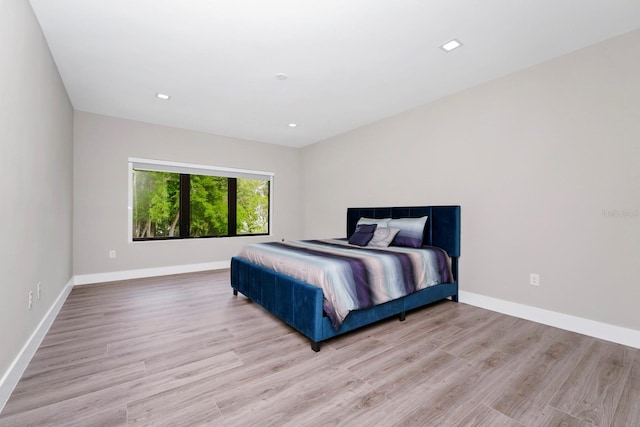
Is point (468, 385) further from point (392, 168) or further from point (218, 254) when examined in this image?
point (218, 254)

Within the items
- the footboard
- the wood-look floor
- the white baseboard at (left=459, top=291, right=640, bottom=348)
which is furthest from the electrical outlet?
the footboard

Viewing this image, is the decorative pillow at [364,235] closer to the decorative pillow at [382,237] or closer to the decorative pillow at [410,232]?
the decorative pillow at [382,237]

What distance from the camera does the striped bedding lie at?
2334 millimetres

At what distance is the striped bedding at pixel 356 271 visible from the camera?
2.33 metres

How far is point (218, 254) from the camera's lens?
17.7ft

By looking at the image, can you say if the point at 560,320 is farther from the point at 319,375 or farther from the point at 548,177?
the point at 319,375

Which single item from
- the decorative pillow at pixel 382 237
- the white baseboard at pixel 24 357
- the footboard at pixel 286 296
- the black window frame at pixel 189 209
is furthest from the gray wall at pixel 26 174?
the decorative pillow at pixel 382 237

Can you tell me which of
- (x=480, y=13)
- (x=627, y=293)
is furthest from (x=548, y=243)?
(x=480, y=13)

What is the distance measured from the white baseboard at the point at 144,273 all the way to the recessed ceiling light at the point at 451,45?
4.77m

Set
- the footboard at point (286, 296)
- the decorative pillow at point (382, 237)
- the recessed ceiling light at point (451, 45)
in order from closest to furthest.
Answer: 1. the footboard at point (286, 296)
2. the recessed ceiling light at point (451, 45)
3. the decorative pillow at point (382, 237)

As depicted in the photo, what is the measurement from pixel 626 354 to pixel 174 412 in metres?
3.18

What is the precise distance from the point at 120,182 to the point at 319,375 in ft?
14.3

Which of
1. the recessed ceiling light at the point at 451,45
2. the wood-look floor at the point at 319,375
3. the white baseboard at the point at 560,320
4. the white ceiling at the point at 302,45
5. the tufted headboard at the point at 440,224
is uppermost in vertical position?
the white ceiling at the point at 302,45

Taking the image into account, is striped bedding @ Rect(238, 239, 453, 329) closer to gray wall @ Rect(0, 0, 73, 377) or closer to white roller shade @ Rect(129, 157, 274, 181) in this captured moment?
gray wall @ Rect(0, 0, 73, 377)
